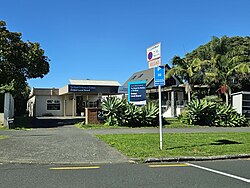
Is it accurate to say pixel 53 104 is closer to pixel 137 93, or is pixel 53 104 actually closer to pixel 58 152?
pixel 137 93

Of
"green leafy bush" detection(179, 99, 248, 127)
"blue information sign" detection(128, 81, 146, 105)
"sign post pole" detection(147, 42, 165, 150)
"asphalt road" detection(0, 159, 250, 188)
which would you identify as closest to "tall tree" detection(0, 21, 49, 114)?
"blue information sign" detection(128, 81, 146, 105)

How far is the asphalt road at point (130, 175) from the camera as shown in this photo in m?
6.28

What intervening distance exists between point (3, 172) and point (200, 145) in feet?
23.0

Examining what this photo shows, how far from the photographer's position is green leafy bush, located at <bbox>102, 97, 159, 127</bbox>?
19672mm

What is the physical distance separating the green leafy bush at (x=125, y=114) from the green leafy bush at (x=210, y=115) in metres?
2.72

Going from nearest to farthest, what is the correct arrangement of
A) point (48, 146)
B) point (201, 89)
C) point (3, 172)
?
point (3, 172)
point (48, 146)
point (201, 89)

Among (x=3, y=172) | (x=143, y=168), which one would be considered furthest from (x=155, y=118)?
(x=3, y=172)

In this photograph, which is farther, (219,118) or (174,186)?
(219,118)

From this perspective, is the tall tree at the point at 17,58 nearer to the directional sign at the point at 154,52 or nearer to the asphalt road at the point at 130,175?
the directional sign at the point at 154,52

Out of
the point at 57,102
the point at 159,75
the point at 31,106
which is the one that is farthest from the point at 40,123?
the point at 31,106

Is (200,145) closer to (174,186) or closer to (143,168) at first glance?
(143,168)

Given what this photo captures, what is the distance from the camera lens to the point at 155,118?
2042 cm

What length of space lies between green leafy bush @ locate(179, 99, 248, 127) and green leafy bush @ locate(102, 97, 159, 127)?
2.72 m

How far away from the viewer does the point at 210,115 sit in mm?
21438
